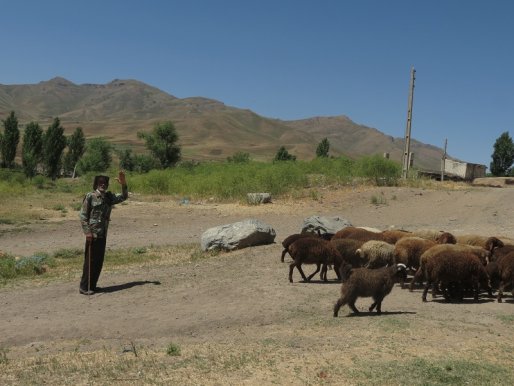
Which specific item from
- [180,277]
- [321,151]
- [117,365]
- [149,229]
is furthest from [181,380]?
[321,151]

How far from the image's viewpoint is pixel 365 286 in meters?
9.29

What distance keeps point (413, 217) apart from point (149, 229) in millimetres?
11512

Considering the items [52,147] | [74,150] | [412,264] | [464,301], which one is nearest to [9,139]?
[52,147]

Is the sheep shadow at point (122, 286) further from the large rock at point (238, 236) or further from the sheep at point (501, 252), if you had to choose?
the sheep at point (501, 252)

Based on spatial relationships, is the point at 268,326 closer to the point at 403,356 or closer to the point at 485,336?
the point at 403,356

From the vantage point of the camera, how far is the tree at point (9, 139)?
68875 mm

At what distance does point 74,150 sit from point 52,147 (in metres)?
15.7

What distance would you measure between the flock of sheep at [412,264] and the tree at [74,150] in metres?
76.5

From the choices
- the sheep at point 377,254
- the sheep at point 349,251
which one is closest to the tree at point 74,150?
the sheep at point 349,251

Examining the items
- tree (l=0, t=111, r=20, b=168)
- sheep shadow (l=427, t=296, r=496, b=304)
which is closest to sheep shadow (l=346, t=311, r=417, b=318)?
sheep shadow (l=427, t=296, r=496, b=304)

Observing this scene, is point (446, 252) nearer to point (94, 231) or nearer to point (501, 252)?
point (501, 252)

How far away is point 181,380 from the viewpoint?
6.29 m

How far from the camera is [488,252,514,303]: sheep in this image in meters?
10.3

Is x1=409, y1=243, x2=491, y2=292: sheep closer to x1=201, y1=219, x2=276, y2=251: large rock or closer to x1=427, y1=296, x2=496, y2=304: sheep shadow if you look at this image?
x1=427, y1=296, x2=496, y2=304: sheep shadow
